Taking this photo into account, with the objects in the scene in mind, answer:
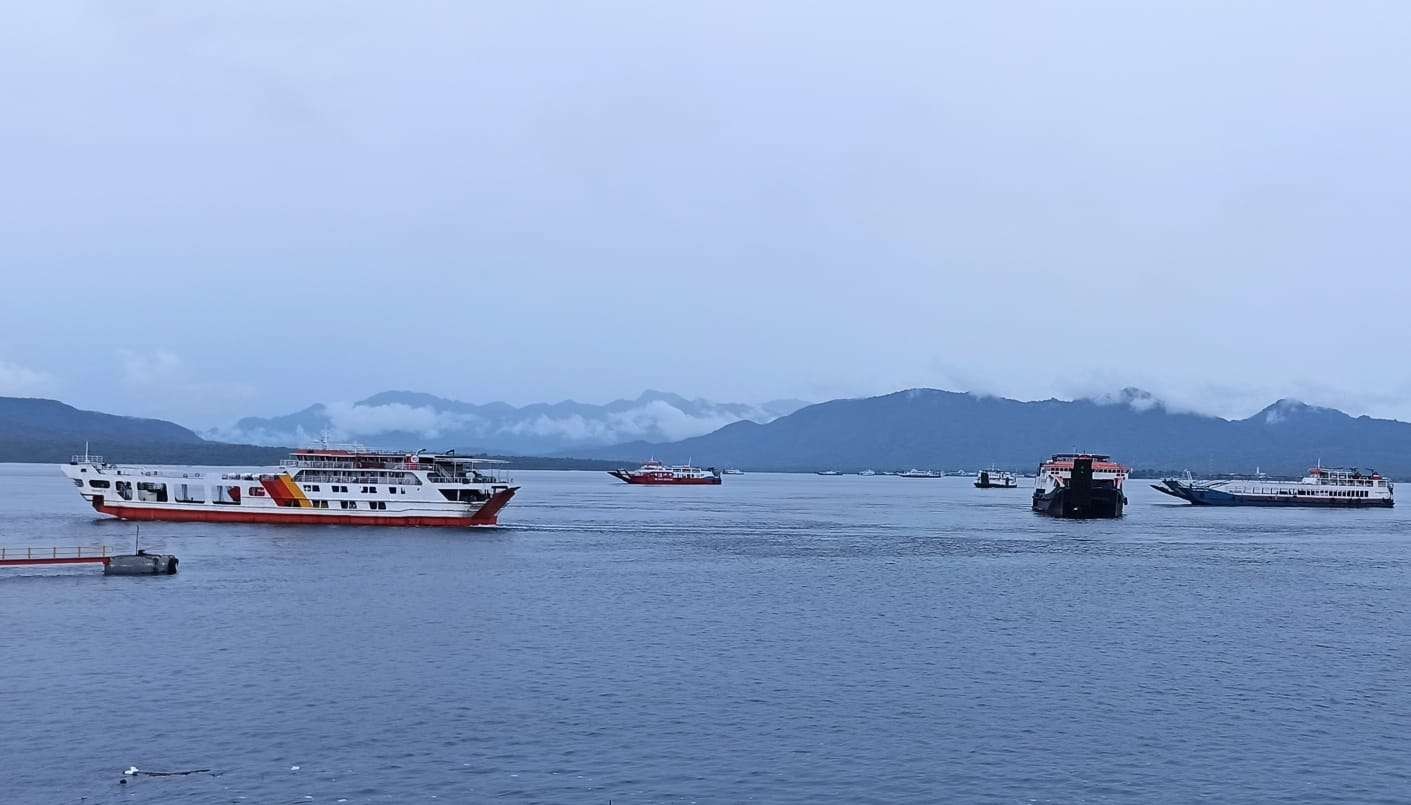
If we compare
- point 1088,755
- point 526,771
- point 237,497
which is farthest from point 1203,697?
point 237,497

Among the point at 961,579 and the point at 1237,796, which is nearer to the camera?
the point at 1237,796

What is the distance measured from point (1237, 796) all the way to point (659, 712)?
67.2ft

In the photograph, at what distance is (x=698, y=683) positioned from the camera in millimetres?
50906

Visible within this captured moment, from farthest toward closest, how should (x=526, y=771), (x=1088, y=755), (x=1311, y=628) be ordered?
(x=1311, y=628) → (x=1088, y=755) → (x=526, y=771)

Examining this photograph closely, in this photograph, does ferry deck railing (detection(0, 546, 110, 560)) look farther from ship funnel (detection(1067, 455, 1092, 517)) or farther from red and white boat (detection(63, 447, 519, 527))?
ship funnel (detection(1067, 455, 1092, 517))

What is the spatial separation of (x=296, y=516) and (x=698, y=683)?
307 feet

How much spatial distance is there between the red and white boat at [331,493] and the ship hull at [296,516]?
111mm

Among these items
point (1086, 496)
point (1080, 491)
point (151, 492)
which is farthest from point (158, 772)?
point (1086, 496)

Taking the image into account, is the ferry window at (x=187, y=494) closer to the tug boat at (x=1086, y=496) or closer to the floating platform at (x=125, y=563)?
the floating platform at (x=125, y=563)

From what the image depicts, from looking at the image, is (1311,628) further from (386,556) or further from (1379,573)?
(386,556)

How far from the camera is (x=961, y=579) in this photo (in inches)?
3632

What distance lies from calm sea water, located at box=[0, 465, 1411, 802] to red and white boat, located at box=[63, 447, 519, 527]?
3084 centimetres

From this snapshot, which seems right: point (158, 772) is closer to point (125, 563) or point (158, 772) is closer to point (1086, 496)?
point (125, 563)

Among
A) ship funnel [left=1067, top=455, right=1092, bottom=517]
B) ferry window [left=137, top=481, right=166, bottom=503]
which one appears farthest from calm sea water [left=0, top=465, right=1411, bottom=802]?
ship funnel [left=1067, top=455, right=1092, bottom=517]
